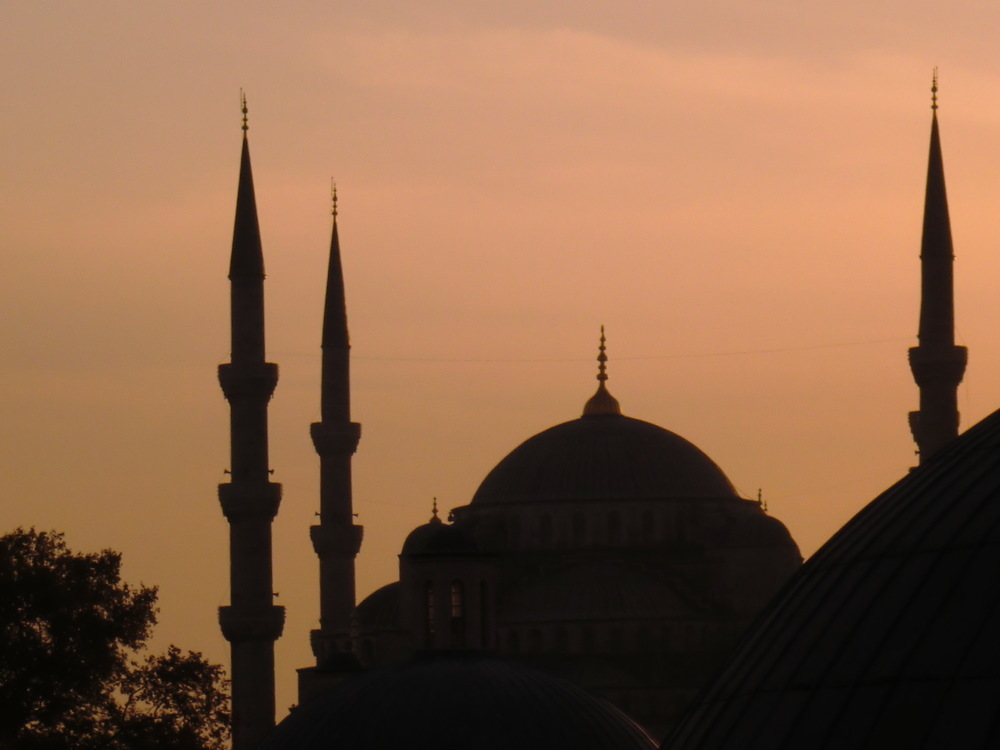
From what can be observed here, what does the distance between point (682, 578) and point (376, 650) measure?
28.2 ft

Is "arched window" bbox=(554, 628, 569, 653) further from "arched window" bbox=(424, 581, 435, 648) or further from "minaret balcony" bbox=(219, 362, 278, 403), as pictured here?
"arched window" bbox=(424, 581, 435, 648)

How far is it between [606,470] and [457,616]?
25421 millimetres

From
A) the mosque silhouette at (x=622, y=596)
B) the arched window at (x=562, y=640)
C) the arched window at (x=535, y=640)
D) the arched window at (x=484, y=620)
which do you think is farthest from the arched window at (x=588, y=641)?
the arched window at (x=484, y=620)

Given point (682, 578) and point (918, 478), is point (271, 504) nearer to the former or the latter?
point (682, 578)

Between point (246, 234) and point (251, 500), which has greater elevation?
point (246, 234)

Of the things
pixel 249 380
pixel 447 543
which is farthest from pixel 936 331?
pixel 249 380

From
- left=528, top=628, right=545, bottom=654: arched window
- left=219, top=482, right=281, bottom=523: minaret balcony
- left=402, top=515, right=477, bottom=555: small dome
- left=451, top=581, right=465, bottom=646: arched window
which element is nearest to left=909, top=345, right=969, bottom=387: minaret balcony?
left=402, top=515, right=477, bottom=555: small dome

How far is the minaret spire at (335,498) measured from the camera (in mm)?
56125

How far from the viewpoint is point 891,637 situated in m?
15.0

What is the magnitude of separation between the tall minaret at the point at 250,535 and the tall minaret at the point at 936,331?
11.8 m

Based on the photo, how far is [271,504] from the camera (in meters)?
48.1

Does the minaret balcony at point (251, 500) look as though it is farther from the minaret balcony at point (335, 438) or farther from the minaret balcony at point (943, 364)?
Result: the minaret balcony at point (943, 364)

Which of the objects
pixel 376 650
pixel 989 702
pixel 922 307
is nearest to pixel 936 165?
pixel 922 307

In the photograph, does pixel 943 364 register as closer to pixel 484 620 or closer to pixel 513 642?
pixel 484 620
